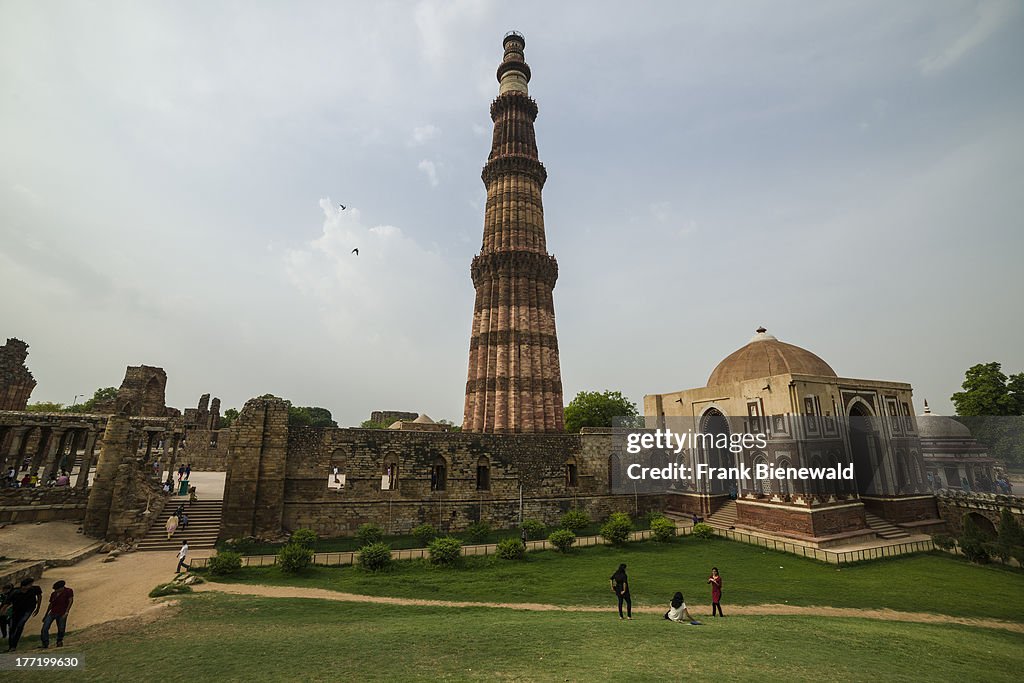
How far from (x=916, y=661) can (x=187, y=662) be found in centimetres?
1207

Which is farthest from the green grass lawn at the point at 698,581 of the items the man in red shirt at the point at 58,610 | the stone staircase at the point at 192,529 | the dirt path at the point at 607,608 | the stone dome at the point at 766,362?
the stone dome at the point at 766,362

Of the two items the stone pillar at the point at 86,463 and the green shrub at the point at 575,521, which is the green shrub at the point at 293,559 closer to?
the green shrub at the point at 575,521

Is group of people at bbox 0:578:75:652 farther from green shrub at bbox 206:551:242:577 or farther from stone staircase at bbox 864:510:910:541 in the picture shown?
stone staircase at bbox 864:510:910:541

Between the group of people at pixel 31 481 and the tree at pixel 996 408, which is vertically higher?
the tree at pixel 996 408

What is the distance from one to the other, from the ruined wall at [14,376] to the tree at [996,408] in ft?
196

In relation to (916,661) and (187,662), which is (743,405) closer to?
(916,661)

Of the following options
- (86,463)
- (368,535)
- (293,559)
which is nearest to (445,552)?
(368,535)

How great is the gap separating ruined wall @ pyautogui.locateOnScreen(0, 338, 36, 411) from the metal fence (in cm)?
1893

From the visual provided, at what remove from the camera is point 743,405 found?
2094 cm

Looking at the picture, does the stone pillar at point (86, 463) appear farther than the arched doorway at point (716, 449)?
No

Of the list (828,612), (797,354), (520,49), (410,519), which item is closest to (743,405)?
(797,354)

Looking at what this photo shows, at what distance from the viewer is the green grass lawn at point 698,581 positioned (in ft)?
39.6

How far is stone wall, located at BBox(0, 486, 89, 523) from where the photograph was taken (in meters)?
15.8

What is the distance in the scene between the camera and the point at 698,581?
13297 millimetres
